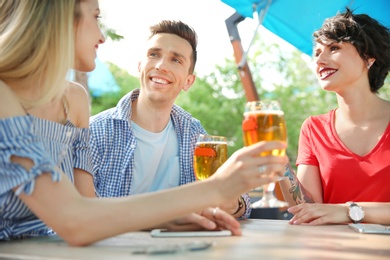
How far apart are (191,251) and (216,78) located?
36.9 feet

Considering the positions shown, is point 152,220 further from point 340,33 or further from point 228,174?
point 340,33

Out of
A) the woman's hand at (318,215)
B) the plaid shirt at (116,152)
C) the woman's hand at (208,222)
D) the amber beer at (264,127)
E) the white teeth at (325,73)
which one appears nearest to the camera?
the amber beer at (264,127)

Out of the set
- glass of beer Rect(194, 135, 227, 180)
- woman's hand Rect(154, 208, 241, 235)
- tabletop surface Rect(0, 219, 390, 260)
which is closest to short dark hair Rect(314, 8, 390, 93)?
glass of beer Rect(194, 135, 227, 180)

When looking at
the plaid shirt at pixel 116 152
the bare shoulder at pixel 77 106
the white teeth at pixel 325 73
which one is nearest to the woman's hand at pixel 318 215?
the plaid shirt at pixel 116 152

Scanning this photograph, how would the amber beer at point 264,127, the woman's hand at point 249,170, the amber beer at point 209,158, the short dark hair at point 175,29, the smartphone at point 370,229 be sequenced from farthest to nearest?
the short dark hair at point 175,29
the amber beer at point 209,158
the smartphone at point 370,229
the amber beer at point 264,127
the woman's hand at point 249,170

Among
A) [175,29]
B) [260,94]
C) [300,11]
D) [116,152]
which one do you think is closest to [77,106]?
[116,152]

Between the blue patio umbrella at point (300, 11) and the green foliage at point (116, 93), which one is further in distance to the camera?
the green foliage at point (116, 93)

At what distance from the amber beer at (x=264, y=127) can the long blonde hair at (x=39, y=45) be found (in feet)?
1.86

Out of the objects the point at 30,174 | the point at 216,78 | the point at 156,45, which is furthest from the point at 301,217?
the point at 216,78

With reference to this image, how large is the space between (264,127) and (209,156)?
0.52m

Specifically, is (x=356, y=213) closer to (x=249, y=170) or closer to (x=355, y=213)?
(x=355, y=213)

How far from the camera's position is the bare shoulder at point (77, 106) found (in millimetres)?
1867

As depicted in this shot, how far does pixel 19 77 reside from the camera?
158 cm

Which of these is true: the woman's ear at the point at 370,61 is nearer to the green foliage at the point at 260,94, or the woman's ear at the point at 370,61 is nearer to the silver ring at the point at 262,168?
the silver ring at the point at 262,168
